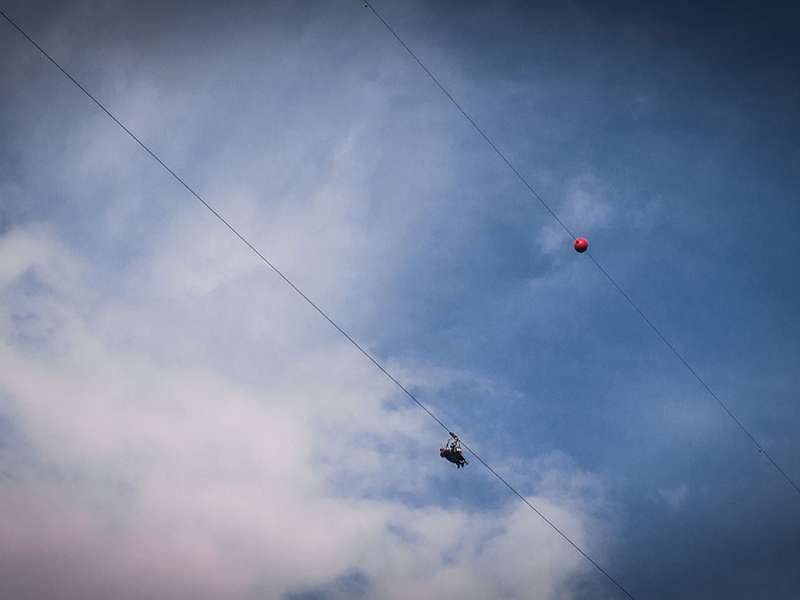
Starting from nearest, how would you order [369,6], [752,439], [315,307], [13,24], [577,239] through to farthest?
[13,24] → [315,307] → [369,6] → [577,239] → [752,439]

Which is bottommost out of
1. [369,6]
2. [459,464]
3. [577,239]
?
[459,464]

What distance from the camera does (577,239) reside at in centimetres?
1251

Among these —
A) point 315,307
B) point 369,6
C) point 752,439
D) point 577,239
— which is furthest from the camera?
point 752,439

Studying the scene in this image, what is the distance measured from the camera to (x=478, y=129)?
13164 mm

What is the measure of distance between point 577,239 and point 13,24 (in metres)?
11.6

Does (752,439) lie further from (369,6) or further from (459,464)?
(369,6)

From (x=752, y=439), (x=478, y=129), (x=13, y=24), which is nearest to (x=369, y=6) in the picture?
(x=478, y=129)

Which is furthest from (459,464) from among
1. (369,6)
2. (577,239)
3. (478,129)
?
(369,6)

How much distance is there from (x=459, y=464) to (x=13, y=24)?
1360cm

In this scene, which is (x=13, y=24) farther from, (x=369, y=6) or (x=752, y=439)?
(x=752, y=439)

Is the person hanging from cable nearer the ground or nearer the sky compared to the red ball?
nearer the ground

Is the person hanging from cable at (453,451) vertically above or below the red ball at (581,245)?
below

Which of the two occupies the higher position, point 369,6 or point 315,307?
point 369,6

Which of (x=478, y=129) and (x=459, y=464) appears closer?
(x=478, y=129)
